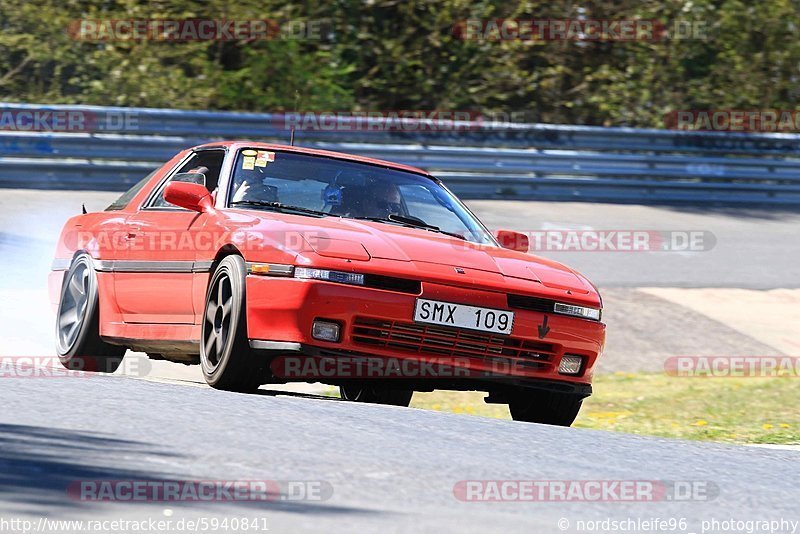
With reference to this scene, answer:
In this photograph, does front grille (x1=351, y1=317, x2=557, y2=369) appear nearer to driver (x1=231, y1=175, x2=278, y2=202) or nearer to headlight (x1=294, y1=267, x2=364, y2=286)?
headlight (x1=294, y1=267, x2=364, y2=286)

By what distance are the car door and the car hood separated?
586 millimetres

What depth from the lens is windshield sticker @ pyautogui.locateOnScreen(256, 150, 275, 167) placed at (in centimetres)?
761

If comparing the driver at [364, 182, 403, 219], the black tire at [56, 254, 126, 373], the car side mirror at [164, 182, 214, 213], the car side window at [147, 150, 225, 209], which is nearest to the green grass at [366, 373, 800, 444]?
the driver at [364, 182, 403, 219]

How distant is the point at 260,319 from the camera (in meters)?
6.53

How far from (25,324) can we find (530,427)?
16.7 ft

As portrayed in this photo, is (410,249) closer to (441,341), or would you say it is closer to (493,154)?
(441,341)

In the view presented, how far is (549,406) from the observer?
24.4 feet

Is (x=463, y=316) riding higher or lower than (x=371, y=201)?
lower

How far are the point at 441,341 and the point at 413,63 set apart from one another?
14674mm

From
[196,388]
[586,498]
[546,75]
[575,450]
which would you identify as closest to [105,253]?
[196,388]

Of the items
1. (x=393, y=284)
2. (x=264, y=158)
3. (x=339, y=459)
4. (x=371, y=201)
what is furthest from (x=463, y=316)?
(x=339, y=459)

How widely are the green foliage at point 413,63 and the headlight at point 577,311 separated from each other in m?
12.8

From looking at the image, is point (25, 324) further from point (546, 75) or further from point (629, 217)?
point (546, 75)

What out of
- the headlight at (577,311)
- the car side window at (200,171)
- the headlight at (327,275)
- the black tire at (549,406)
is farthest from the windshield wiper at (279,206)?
the black tire at (549,406)
